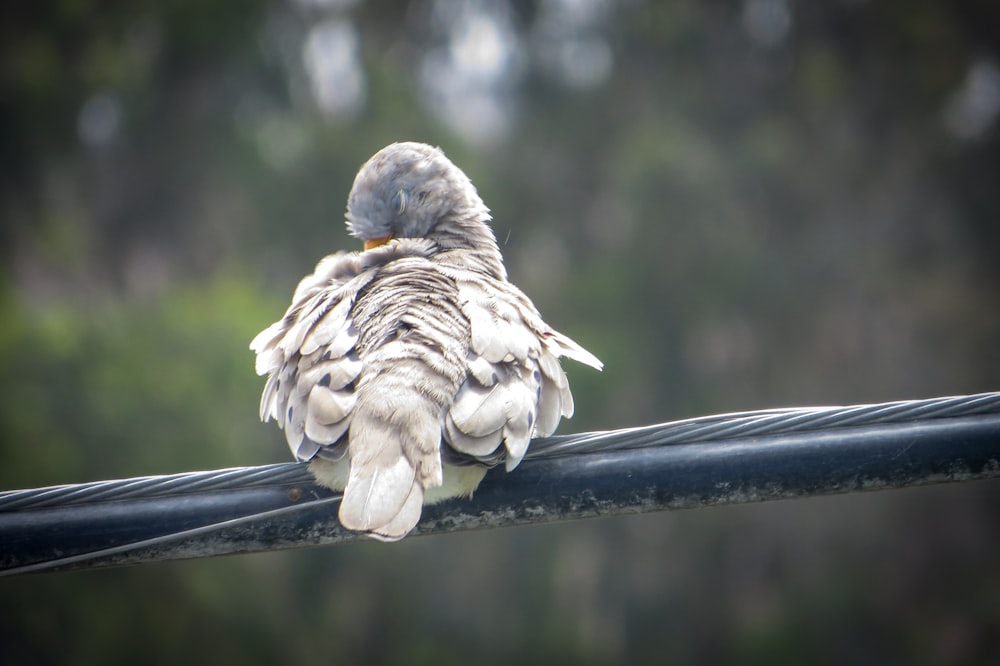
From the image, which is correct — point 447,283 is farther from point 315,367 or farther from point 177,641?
point 177,641

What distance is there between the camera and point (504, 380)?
8.50ft

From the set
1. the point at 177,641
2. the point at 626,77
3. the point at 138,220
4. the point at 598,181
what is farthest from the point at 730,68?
the point at 177,641

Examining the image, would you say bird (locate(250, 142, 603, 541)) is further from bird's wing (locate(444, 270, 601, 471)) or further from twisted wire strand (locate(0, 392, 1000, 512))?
twisted wire strand (locate(0, 392, 1000, 512))

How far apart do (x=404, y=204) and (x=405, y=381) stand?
1.74 m

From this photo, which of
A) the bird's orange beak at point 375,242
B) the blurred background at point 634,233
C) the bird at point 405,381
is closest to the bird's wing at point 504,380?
the bird at point 405,381

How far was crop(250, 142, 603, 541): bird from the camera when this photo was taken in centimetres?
228

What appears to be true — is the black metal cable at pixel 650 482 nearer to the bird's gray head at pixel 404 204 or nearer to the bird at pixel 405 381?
the bird at pixel 405 381

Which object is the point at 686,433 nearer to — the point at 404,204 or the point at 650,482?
the point at 650,482

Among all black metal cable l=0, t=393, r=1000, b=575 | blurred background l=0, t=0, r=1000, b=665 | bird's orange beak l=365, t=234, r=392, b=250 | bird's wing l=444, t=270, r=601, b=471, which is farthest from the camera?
blurred background l=0, t=0, r=1000, b=665

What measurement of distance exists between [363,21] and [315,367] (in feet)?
27.5

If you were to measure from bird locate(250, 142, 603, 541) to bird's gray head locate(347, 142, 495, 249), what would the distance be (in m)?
0.59

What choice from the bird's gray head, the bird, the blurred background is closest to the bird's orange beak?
the bird's gray head

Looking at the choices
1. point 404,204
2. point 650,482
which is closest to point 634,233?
point 404,204

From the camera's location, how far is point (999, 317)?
9.29m
